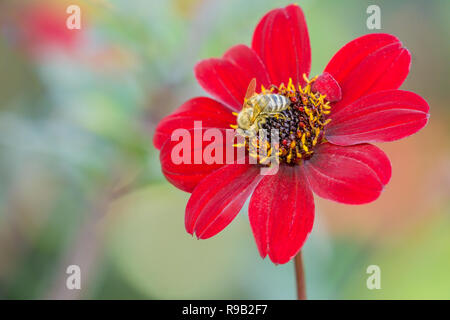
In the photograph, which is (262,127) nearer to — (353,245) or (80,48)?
(353,245)

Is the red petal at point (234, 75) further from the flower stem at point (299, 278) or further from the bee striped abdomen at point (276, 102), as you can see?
the flower stem at point (299, 278)

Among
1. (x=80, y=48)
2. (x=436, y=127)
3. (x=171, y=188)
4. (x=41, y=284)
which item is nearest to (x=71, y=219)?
(x=41, y=284)

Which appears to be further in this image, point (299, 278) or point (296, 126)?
point (296, 126)

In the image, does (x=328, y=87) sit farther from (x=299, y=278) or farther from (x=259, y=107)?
(x=299, y=278)

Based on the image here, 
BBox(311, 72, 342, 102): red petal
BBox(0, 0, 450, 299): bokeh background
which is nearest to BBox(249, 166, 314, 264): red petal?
BBox(311, 72, 342, 102): red petal

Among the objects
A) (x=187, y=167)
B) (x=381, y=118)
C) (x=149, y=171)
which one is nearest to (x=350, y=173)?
(x=381, y=118)

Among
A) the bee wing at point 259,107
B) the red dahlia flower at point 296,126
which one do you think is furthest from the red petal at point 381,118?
the bee wing at point 259,107

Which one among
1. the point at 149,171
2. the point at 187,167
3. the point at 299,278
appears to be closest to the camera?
the point at 299,278
